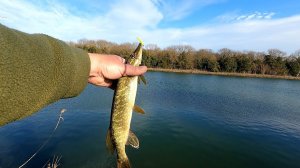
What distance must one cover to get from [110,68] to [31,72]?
1882 mm

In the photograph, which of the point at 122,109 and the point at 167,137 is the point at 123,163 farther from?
the point at 167,137

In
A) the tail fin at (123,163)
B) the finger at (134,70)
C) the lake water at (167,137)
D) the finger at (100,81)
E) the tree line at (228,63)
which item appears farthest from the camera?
the tree line at (228,63)

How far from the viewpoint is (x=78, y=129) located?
50.7 ft

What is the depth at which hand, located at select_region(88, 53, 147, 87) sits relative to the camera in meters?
3.41

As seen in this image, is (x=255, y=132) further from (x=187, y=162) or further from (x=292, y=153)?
(x=187, y=162)

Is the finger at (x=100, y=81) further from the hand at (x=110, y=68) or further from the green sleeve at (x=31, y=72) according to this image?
the green sleeve at (x=31, y=72)

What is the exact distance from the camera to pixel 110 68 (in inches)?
139

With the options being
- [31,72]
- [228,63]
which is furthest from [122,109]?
[228,63]

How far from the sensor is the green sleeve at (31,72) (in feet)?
4.72

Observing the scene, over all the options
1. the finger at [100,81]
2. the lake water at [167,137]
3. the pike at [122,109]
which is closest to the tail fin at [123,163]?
the pike at [122,109]

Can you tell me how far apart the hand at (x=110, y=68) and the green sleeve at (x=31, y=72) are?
97cm

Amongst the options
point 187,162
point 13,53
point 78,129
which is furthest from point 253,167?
point 13,53

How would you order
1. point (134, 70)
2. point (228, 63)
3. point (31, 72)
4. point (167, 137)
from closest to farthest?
point (31, 72)
point (134, 70)
point (167, 137)
point (228, 63)

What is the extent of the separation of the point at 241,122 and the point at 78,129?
12792 mm
